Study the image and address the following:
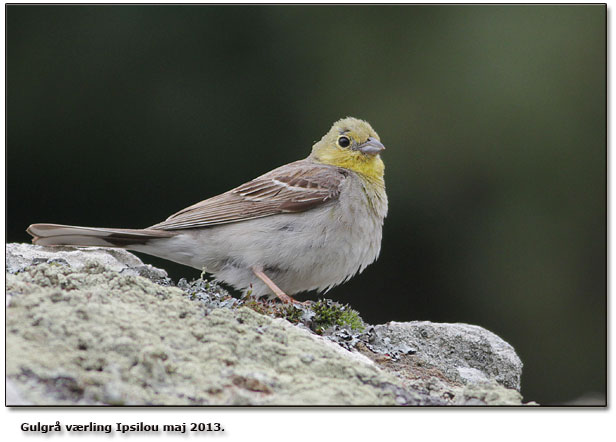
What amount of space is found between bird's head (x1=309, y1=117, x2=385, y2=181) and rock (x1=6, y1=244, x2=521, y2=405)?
2.40m

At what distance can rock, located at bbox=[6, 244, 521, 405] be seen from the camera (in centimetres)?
262

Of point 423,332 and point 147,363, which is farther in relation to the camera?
point 423,332

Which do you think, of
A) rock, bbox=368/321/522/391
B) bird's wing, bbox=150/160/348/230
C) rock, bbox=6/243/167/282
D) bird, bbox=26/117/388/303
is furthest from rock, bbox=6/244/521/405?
bird's wing, bbox=150/160/348/230

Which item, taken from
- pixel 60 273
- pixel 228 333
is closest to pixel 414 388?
pixel 228 333

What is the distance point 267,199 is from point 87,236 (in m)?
1.38

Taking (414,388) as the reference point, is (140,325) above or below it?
above

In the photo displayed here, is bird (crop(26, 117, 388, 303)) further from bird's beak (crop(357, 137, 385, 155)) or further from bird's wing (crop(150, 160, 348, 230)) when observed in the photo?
bird's beak (crop(357, 137, 385, 155))

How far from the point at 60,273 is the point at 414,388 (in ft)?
6.01

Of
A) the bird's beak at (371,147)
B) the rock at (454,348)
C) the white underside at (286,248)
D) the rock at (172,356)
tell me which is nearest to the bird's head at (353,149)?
the bird's beak at (371,147)

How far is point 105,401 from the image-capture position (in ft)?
8.36

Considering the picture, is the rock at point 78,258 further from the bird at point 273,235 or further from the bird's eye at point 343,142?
the bird's eye at point 343,142

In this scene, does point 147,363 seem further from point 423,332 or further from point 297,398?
point 423,332

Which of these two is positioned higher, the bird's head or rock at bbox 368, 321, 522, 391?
the bird's head

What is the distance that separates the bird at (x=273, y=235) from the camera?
5125mm
